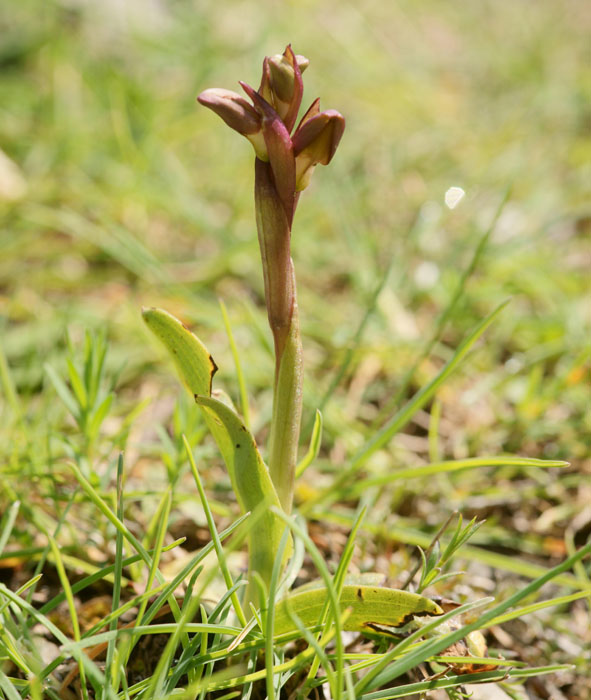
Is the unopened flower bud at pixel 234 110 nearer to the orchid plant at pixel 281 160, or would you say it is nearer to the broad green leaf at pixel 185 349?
the orchid plant at pixel 281 160

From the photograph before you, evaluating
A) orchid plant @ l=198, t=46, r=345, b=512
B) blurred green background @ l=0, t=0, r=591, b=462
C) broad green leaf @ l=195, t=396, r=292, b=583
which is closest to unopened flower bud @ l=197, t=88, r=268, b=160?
orchid plant @ l=198, t=46, r=345, b=512

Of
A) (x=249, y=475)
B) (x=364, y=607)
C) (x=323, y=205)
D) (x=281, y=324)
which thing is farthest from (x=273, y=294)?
(x=323, y=205)

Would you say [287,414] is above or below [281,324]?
below

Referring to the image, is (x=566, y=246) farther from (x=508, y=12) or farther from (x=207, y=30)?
(x=508, y=12)

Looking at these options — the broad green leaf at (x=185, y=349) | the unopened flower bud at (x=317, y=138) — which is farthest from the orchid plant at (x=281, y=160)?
the broad green leaf at (x=185, y=349)

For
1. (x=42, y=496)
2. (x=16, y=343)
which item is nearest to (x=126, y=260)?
(x=16, y=343)

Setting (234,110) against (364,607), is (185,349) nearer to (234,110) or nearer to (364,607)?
(234,110)
